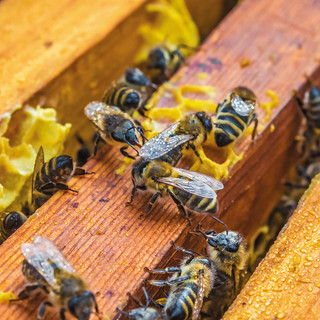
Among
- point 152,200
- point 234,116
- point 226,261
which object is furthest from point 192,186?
point 234,116

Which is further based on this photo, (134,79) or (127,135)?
(134,79)

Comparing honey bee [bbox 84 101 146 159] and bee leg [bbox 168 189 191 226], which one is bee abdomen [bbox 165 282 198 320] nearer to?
bee leg [bbox 168 189 191 226]

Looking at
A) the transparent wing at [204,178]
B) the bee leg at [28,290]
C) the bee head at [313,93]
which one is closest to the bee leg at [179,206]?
the transparent wing at [204,178]

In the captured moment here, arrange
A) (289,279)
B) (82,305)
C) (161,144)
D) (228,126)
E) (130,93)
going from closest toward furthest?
1. (82,305)
2. (289,279)
3. (161,144)
4. (228,126)
5. (130,93)

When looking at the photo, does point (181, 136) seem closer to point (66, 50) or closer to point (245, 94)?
point (245, 94)

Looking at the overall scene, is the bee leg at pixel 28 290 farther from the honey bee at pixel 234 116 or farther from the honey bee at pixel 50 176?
the honey bee at pixel 234 116

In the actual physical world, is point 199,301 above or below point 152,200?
below

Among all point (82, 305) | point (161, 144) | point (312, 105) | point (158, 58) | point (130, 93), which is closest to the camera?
point (82, 305)
